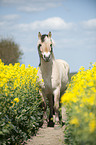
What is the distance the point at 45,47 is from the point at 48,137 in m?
2.53

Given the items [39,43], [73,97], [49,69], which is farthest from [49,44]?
[73,97]

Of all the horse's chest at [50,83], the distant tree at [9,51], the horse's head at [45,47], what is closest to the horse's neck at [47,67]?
the horse's chest at [50,83]

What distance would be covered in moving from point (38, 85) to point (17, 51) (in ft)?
63.3

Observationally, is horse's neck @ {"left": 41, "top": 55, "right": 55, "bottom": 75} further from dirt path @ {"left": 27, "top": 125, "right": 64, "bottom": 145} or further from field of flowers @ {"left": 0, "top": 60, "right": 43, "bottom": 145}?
dirt path @ {"left": 27, "top": 125, "right": 64, "bottom": 145}

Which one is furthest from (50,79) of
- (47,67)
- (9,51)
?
(9,51)

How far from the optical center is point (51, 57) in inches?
296

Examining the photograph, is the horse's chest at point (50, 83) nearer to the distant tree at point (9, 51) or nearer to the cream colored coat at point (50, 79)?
the cream colored coat at point (50, 79)

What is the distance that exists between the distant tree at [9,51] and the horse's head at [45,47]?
18.2 meters

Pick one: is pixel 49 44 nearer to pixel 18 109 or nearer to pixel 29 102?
pixel 29 102

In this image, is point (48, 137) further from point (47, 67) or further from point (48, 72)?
point (47, 67)

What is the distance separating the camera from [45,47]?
698 centimetres

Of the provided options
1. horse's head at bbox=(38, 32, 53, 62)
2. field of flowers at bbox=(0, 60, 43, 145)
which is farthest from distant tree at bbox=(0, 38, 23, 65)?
field of flowers at bbox=(0, 60, 43, 145)

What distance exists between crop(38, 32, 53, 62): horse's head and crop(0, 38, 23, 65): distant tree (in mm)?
18190

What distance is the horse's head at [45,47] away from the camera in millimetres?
6949
